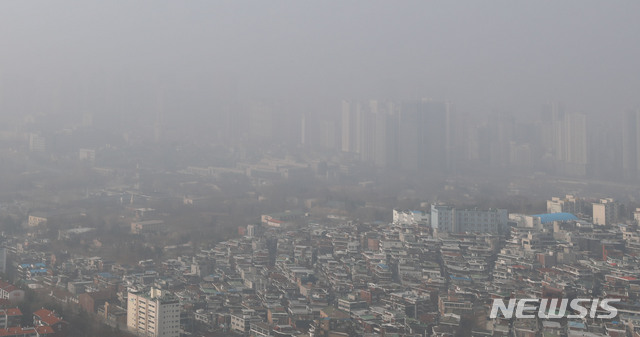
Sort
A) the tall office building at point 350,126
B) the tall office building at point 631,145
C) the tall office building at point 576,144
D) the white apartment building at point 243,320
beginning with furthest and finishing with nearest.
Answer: the tall office building at point 350,126 < the tall office building at point 576,144 < the tall office building at point 631,145 < the white apartment building at point 243,320

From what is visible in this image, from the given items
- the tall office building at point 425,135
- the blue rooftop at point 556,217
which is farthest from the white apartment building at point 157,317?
the tall office building at point 425,135

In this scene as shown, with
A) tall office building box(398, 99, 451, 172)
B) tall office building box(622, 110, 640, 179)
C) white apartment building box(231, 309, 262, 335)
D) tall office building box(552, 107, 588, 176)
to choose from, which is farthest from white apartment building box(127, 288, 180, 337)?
tall office building box(552, 107, 588, 176)

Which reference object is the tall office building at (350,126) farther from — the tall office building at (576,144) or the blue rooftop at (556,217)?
the blue rooftop at (556,217)

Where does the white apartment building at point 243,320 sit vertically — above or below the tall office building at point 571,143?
below

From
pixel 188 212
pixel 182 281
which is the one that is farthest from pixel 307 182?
pixel 182 281

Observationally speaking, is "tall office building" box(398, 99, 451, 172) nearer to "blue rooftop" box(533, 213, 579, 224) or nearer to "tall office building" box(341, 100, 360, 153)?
"tall office building" box(341, 100, 360, 153)

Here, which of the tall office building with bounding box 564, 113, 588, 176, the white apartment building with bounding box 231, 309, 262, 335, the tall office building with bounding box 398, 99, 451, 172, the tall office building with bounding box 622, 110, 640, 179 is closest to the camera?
the white apartment building with bounding box 231, 309, 262, 335

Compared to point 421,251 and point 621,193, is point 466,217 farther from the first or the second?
point 621,193

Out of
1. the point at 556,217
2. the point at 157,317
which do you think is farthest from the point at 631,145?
the point at 157,317
